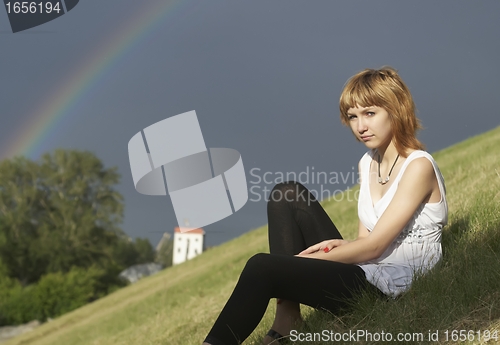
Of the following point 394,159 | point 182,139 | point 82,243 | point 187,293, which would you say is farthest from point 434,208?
point 82,243

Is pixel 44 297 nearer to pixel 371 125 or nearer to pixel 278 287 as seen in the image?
pixel 278 287

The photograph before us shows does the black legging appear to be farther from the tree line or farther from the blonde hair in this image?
the tree line

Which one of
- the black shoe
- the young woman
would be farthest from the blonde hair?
the black shoe

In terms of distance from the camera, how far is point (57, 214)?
159ft

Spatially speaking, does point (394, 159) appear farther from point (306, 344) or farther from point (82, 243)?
point (82, 243)

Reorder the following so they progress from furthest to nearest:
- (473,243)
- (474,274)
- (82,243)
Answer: (82,243) < (473,243) < (474,274)

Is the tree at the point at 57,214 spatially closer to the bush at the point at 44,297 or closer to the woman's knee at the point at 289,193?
the bush at the point at 44,297

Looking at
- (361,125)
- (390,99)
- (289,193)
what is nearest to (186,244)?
(289,193)

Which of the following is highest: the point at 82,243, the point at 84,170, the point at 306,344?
the point at 306,344

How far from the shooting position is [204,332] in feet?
18.8

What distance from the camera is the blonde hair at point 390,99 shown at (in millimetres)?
3320

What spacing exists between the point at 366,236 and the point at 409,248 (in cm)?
25

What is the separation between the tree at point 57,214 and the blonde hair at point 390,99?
1822 inches

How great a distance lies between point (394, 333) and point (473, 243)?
1137mm
